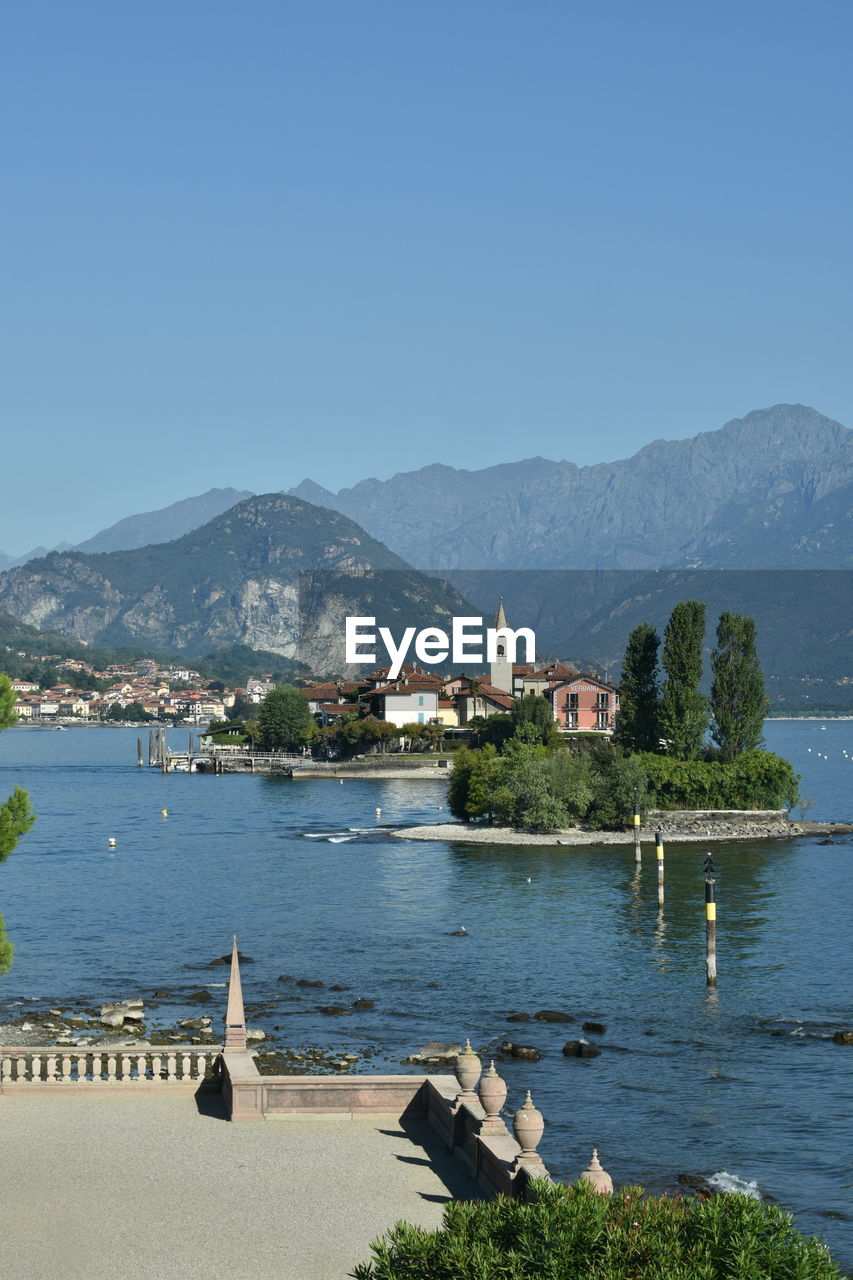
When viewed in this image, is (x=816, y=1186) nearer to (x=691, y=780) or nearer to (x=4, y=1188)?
(x=4, y=1188)

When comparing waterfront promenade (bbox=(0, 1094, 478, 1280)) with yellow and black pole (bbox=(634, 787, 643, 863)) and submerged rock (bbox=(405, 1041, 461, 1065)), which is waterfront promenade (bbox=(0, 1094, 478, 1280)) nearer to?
submerged rock (bbox=(405, 1041, 461, 1065))

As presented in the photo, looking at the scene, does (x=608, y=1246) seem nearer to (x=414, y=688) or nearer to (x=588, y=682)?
(x=588, y=682)

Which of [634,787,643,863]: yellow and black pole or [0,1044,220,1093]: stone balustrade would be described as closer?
[0,1044,220,1093]: stone balustrade

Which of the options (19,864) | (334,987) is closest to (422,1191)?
(334,987)

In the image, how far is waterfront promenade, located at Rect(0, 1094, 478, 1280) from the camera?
21.9 m

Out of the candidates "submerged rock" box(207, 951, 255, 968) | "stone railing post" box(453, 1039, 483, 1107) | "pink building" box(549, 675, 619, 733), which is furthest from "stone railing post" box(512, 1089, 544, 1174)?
"pink building" box(549, 675, 619, 733)

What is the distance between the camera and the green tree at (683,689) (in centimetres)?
10406

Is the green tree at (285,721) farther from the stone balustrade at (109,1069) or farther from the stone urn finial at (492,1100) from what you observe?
the stone urn finial at (492,1100)

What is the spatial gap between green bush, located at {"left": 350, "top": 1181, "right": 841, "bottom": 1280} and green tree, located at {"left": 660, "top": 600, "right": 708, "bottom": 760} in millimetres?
86218

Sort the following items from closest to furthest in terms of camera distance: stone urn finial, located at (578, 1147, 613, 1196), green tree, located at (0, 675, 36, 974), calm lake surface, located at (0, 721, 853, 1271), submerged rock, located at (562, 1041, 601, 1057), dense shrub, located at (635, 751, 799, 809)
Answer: stone urn finial, located at (578, 1147, 613, 1196) < green tree, located at (0, 675, 36, 974) < calm lake surface, located at (0, 721, 853, 1271) < submerged rock, located at (562, 1041, 601, 1057) < dense shrub, located at (635, 751, 799, 809)

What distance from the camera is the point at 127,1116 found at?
29.2m

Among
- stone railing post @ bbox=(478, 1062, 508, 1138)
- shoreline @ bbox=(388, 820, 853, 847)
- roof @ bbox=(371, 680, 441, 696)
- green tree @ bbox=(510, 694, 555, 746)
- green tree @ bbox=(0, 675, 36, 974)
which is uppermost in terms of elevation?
roof @ bbox=(371, 680, 441, 696)

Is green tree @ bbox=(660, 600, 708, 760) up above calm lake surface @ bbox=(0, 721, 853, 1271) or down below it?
above

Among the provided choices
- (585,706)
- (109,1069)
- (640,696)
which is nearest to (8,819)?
(109,1069)
